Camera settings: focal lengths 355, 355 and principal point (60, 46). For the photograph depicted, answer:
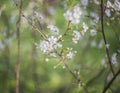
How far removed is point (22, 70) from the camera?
A: 5.23 meters

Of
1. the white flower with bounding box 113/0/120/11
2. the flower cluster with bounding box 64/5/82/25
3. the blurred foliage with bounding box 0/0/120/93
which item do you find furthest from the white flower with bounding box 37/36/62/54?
the blurred foliage with bounding box 0/0/120/93

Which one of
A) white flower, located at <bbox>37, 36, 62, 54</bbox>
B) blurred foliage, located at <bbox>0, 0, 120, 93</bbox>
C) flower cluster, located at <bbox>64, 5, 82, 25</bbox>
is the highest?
blurred foliage, located at <bbox>0, 0, 120, 93</bbox>

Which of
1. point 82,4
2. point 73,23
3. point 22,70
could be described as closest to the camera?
point 73,23

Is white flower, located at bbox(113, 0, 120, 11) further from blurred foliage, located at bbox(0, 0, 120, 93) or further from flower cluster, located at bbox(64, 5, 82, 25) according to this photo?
blurred foliage, located at bbox(0, 0, 120, 93)

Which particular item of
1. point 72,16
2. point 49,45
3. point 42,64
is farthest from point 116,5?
point 42,64

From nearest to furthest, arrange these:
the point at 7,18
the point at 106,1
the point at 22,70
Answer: the point at 106,1, the point at 7,18, the point at 22,70

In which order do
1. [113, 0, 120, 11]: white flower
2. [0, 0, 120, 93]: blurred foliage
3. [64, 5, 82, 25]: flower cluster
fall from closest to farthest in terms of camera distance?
[64, 5, 82, 25]: flower cluster
[113, 0, 120, 11]: white flower
[0, 0, 120, 93]: blurred foliage

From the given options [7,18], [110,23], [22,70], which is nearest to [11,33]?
[7,18]

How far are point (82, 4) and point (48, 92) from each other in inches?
85.5

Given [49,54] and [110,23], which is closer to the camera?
[49,54]

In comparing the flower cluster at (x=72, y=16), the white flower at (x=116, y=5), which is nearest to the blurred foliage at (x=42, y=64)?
the white flower at (x=116, y=5)

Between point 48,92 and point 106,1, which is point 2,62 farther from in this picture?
point 106,1

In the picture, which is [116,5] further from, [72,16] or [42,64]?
[42,64]

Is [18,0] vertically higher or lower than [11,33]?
lower
